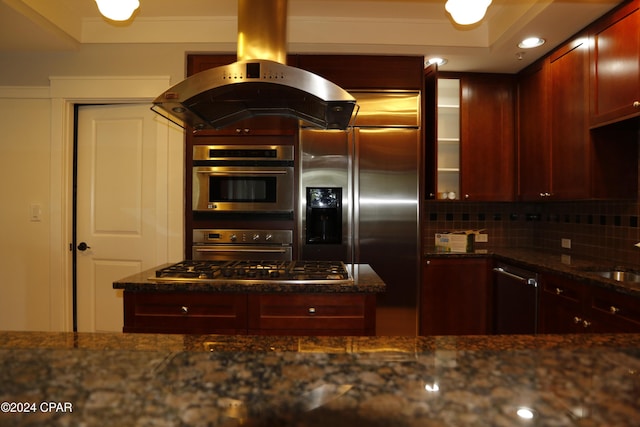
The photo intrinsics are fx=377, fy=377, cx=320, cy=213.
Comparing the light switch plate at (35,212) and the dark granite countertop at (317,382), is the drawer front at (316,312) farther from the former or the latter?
the light switch plate at (35,212)

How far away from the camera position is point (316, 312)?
69.7 inches

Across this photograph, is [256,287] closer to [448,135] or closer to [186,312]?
[186,312]

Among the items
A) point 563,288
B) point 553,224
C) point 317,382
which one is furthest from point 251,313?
point 553,224

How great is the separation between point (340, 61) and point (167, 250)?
1995 mm

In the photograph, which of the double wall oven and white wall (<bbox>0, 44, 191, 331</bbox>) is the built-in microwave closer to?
the double wall oven

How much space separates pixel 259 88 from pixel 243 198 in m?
1.26

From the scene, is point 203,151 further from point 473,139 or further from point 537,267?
point 537,267

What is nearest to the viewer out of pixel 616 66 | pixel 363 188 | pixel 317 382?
pixel 317 382

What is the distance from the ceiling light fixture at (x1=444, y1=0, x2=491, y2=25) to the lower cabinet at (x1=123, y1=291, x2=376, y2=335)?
A: 153 cm

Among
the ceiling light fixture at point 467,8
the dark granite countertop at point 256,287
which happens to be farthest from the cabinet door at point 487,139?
the dark granite countertop at point 256,287

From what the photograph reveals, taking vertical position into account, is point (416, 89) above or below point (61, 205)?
above

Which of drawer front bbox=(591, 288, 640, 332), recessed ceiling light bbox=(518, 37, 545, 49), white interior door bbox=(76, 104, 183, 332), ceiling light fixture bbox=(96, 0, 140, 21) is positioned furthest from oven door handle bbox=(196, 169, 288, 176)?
drawer front bbox=(591, 288, 640, 332)

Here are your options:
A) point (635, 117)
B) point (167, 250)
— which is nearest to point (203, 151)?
point (167, 250)

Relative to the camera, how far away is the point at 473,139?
3191mm
